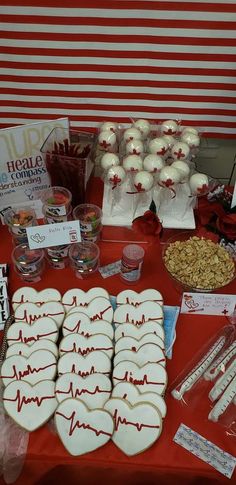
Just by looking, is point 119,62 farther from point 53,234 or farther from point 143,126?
point 53,234

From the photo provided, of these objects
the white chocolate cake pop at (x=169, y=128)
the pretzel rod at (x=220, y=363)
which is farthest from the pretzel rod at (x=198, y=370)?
the white chocolate cake pop at (x=169, y=128)

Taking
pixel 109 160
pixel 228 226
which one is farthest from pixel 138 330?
pixel 109 160

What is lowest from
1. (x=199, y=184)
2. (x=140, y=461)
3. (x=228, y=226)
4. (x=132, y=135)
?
(x=140, y=461)

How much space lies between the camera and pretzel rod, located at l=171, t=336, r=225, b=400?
3.60 ft

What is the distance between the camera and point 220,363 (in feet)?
Result: 3.75

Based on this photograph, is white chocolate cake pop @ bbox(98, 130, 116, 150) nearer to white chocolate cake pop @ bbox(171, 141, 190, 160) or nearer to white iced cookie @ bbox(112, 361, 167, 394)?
white chocolate cake pop @ bbox(171, 141, 190, 160)

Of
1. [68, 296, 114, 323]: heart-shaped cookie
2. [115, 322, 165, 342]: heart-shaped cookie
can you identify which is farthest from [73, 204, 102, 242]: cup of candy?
[115, 322, 165, 342]: heart-shaped cookie

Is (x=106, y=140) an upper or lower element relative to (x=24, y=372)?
upper

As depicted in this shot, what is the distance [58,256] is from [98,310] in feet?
0.80

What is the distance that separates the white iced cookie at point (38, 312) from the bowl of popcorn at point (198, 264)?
0.35m

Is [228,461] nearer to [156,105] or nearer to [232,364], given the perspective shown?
[232,364]

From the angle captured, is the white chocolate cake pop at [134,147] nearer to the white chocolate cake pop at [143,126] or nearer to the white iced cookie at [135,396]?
the white chocolate cake pop at [143,126]

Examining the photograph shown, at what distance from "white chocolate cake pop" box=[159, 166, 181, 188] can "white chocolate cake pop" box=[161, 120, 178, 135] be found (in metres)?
0.22

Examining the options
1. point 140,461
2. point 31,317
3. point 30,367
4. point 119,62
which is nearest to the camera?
point 140,461
